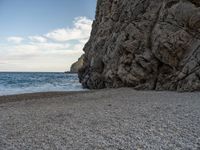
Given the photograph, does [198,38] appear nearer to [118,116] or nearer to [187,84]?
[187,84]

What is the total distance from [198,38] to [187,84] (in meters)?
4.29

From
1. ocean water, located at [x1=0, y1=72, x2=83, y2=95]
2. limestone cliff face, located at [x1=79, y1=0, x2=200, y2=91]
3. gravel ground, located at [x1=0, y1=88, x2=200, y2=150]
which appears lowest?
ocean water, located at [x1=0, y1=72, x2=83, y2=95]

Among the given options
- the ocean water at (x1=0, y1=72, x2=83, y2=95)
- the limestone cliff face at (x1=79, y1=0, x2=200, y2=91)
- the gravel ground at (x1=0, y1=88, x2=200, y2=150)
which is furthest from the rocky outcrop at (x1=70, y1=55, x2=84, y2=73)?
the gravel ground at (x1=0, y1=88, x2=200, y2=150)

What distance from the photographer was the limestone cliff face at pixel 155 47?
21.6 m

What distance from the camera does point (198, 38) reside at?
21516 mm

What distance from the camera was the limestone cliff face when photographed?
21.6 meters

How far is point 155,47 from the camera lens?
23703 mm

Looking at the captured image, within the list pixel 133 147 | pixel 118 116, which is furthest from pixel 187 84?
pixel 133 147

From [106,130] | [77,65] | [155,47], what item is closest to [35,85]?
[155,47]

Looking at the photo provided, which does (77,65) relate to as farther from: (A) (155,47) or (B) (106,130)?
(B) (106,130)

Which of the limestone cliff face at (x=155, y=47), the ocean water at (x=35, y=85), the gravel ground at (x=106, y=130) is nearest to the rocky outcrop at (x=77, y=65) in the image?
the ocean water at (x=35, y=85)

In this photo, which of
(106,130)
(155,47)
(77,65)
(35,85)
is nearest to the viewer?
(106,130)

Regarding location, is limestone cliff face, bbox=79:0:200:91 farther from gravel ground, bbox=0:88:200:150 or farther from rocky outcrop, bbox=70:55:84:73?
rocky outcrop, bbox=70:55:84:73

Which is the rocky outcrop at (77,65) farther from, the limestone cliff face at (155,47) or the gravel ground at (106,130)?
the gravel ground at (106,130)
